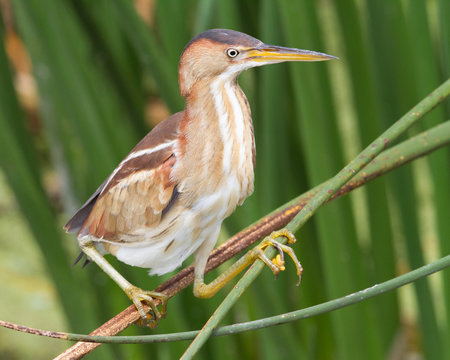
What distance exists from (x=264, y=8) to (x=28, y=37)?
0.44 metres

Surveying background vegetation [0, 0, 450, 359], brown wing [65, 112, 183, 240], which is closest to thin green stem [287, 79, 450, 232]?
brown wing [65, 112, 183, 240]

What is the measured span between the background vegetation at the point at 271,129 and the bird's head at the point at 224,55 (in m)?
0.35

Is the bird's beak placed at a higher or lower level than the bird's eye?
lower

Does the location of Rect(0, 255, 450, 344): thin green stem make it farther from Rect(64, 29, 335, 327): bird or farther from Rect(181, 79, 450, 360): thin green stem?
Rect(64, 29, 335, 327): bird

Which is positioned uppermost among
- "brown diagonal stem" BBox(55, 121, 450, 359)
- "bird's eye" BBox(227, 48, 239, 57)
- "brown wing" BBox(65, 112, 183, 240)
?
"bird's eye" BBox(227, 48, 239, 57)

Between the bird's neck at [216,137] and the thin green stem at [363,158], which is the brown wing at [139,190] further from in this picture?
the thin green stem at [363,158]

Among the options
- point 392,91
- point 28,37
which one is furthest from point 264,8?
point 28,37

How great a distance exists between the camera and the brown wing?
894 millimetres

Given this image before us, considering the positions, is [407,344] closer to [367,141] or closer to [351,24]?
[367,141]

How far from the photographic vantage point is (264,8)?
1.31 meters

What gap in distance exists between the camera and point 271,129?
1360 mm

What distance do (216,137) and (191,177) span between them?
0.06 metres

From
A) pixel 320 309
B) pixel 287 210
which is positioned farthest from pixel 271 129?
pixel 320 309

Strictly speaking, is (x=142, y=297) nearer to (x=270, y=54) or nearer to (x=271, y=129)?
(x=270, y=54)
